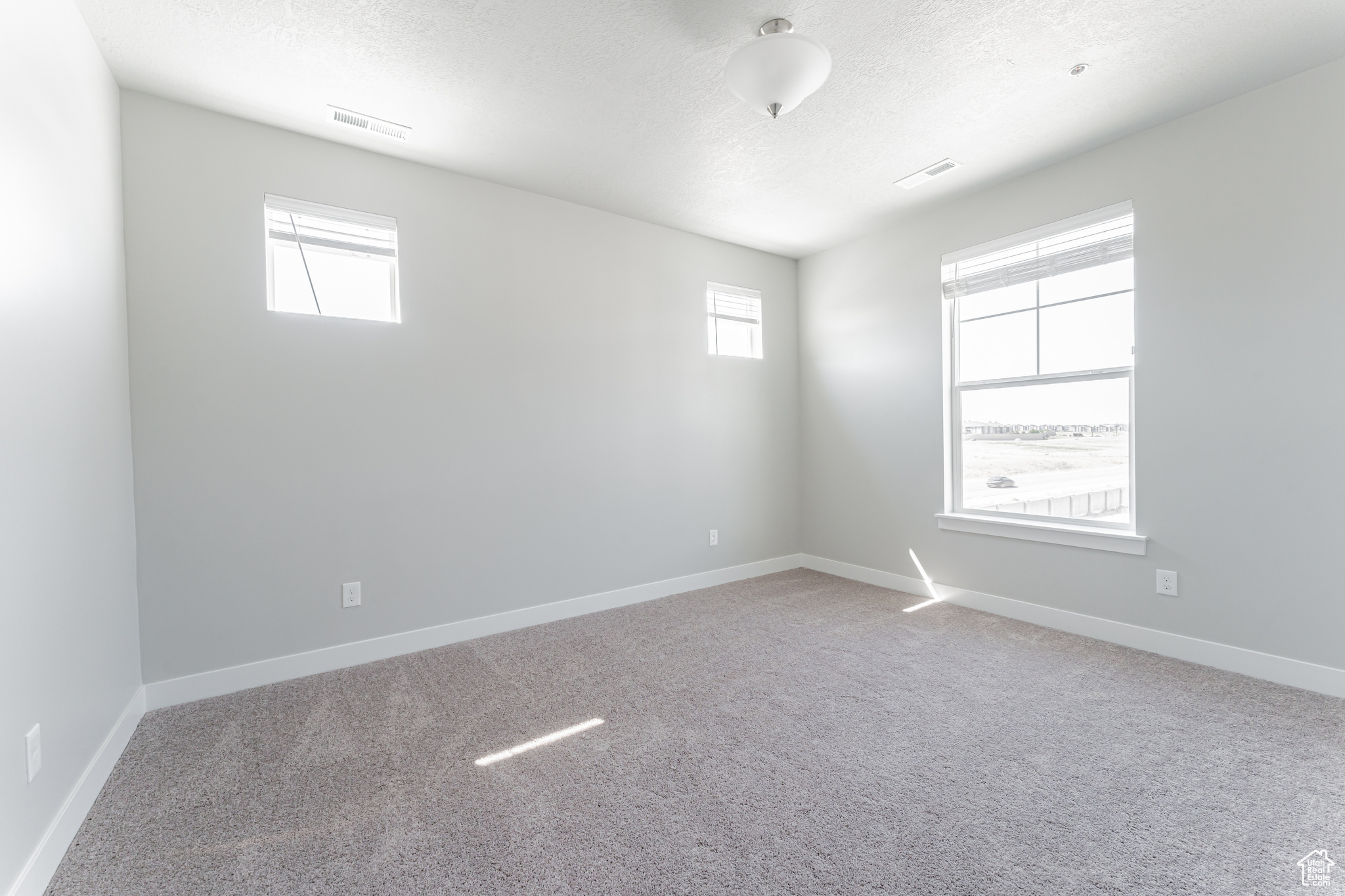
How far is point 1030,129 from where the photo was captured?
114 inches

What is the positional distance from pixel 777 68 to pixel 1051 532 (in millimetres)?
2927

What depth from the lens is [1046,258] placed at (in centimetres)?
338

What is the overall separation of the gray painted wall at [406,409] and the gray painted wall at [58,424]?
189mm

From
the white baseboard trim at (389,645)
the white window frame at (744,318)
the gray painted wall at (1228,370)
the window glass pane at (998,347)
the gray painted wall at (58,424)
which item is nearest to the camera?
the gray painted wall at (58,424)

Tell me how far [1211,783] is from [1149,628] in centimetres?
133

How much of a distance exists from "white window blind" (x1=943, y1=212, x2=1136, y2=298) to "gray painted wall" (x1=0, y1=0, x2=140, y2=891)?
4.33 meters

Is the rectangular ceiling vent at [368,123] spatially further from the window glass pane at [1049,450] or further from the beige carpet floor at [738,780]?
the window glass pane at [1049,450]

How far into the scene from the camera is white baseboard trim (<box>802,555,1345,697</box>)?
2.48 metres

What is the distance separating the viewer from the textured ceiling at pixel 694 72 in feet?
6.81

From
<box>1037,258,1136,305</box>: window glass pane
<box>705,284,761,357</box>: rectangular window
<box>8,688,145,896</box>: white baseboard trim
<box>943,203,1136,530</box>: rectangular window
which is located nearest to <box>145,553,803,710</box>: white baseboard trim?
<box>8,688,145,896</box>: white baseboard trim

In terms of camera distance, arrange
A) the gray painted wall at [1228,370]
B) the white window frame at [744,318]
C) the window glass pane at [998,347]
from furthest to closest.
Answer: the white window frame at [744,318]
the window glass pane at [998,347]
the gray painted wall at [1228,370]

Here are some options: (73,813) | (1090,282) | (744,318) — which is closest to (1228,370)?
(1090,282)

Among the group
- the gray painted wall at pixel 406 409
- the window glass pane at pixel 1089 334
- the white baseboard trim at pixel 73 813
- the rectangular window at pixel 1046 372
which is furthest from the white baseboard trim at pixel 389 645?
the window glass pane at pixel 1089 334

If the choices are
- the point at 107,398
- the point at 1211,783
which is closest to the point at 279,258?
the point at 107,398
